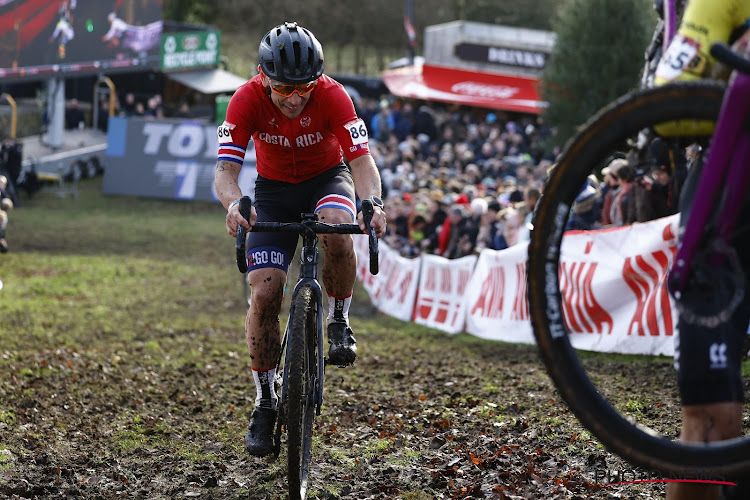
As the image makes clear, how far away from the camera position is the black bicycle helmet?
505 cm

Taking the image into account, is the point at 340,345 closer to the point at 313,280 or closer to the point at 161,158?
the point at 313,280

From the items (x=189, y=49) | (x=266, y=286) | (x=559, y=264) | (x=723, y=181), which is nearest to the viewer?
(x=723, y=181)

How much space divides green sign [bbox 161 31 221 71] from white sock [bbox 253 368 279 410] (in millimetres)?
42412

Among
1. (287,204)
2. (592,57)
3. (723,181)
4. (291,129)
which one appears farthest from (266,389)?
(592,57)

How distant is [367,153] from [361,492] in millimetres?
2122

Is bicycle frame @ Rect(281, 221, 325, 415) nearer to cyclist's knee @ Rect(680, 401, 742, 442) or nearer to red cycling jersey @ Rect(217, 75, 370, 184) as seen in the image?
red cycling jersey @ Rect(217, 75, 370, 184)

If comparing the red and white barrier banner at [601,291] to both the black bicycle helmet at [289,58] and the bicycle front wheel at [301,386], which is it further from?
the black bicycle helmet at [289,58]

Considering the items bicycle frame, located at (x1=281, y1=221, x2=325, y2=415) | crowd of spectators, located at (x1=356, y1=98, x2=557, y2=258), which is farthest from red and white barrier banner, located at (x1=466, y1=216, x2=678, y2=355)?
bicycle frame, located at (x1=281, y1=221, x2=325, y2=415)

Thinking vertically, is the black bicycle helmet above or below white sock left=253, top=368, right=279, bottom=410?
above

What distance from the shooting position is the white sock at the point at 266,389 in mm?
5555

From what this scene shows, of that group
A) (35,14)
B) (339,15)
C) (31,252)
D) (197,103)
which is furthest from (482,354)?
(339,15)

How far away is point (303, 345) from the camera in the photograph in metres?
4.88

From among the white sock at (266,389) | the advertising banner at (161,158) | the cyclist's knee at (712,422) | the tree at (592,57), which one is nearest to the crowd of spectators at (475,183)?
the cyclist's knee at (712,422)

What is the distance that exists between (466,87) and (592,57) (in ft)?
29.2
